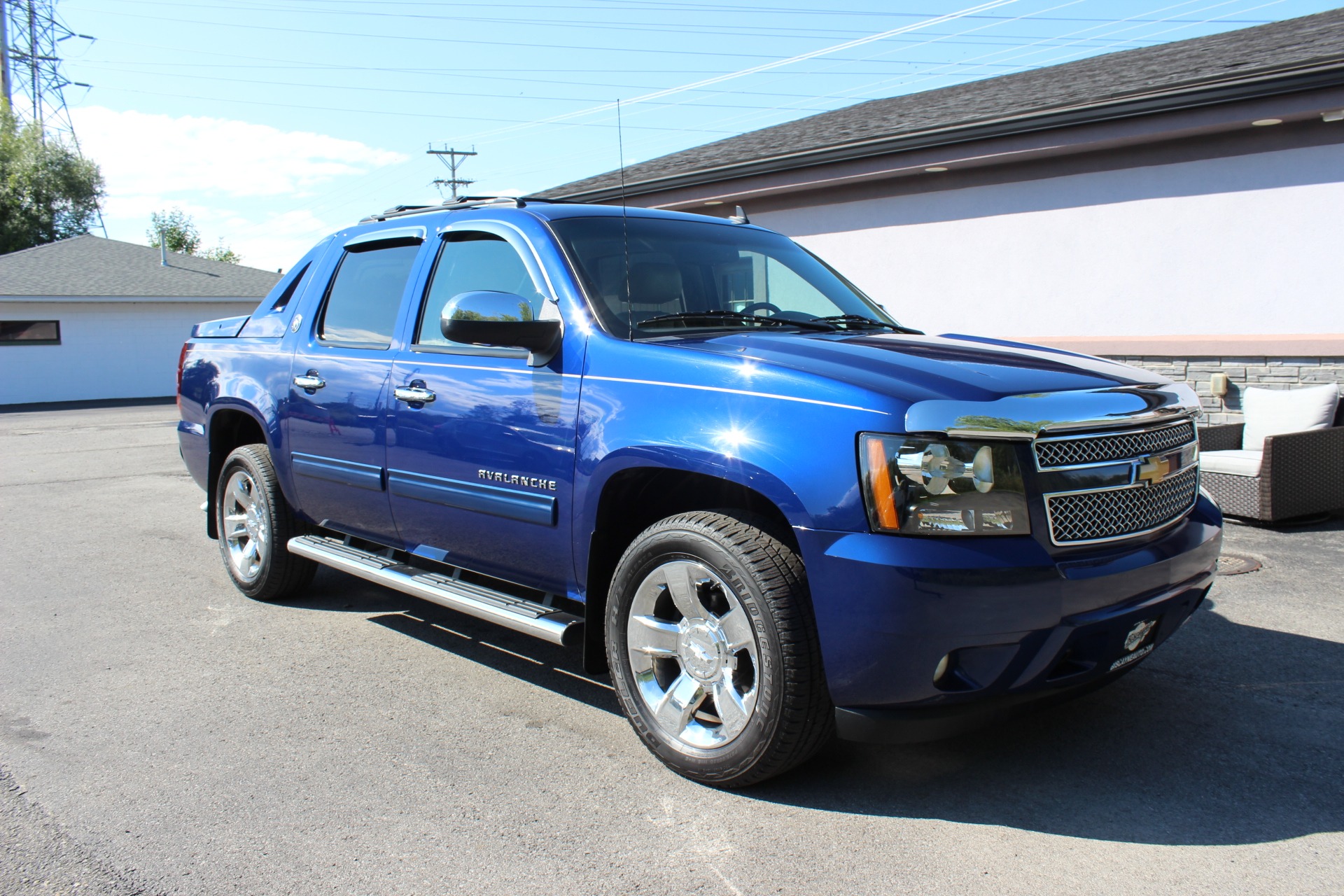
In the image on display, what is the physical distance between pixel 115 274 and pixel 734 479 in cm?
3324

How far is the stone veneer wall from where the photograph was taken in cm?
870

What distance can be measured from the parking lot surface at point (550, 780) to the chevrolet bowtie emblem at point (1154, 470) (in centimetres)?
99

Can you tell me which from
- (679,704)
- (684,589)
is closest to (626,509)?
(684,589)

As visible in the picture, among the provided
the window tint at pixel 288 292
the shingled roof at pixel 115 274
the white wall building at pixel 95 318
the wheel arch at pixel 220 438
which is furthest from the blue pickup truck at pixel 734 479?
the white wall building at pixel 95 318

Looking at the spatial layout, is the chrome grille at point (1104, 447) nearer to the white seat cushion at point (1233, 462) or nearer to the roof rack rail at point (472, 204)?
the roof rack rail at point (472, 204)

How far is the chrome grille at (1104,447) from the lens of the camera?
303 cm

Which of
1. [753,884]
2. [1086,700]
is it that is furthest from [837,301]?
[753,884]

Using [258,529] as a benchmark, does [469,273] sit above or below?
above

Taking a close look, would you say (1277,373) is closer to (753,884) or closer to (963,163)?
(963,163)

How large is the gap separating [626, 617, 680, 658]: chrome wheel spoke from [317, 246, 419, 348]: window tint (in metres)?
1.95

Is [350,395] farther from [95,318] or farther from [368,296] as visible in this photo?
[95,318]

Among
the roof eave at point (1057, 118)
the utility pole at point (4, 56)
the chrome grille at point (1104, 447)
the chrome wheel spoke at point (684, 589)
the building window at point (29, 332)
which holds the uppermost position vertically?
the utility pole at point (4, 56)

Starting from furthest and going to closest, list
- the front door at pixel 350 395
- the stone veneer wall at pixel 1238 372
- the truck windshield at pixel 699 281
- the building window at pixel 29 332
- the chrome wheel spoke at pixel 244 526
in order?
the building window at pixel 29 332 → the stone veneer wall at pixel 1238 372 → the chrome wheel spoke at pixel 244 526 → the front door at pixel 350 395 → the truck windshield at pixel 699 281

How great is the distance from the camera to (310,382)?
503cm
